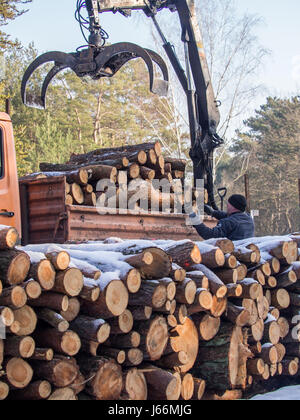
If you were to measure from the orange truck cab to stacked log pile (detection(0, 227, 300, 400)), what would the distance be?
1.42 metres

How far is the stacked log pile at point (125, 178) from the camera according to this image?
26.2 ft

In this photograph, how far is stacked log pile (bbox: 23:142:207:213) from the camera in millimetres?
8000

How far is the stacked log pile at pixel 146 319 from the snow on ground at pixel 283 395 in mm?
181

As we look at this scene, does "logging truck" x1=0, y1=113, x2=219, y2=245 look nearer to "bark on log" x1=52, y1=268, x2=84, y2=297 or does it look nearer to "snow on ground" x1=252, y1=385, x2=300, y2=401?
"bark on log" x1=52, y1=268, x2=84, y2=297

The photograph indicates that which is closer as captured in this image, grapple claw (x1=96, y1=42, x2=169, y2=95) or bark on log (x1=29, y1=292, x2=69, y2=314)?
bark on log (x1=29, y1=292, x2=69, y2=314)

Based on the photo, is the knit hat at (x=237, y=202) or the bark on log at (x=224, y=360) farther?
the knit hat at (x=237, y=202)

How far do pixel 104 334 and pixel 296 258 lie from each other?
3.34 meters

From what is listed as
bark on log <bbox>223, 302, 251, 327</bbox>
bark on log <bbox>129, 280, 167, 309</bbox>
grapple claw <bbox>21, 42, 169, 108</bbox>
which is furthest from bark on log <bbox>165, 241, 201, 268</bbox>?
grapple claw <bbox>21, 42, 169, 108</bbox>

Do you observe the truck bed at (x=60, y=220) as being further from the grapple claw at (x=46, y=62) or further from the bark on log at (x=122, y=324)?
the bark on log at (x=122, y=324)

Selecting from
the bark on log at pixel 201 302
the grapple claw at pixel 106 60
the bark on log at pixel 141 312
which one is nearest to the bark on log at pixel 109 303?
the bark on log at pixel 141 312

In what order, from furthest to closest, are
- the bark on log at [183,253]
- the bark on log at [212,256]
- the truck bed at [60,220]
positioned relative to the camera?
the truck bed at [60,220] < the bark on log at [212,256] < the bark on log at [183,253]

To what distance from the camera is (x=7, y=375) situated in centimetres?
396

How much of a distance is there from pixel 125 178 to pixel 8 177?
2174 mm
